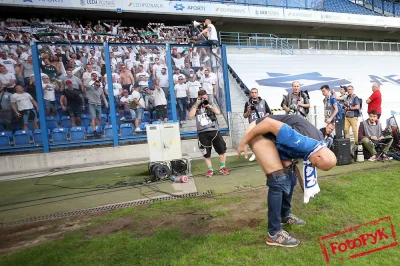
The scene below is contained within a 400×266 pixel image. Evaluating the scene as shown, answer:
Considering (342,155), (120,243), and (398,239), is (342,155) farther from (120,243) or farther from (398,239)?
(120,243)

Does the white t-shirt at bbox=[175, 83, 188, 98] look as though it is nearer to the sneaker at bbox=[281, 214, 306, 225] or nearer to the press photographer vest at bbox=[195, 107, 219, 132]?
the press photographer vest at bbox=[195, 107, 219, 132]

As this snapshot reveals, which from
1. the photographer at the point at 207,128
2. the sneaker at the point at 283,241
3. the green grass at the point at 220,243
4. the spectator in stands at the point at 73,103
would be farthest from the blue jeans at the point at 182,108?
the sneaker at the point at 283,241

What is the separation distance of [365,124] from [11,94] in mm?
9345

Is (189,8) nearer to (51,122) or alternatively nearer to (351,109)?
(51,122)

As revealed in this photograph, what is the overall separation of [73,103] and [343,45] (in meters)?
24.9

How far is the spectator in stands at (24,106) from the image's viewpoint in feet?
28.0

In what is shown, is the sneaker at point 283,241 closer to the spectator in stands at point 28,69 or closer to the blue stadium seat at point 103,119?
the blue stadium seat at point 103,119

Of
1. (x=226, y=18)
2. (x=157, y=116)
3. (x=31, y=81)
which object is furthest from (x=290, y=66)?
(x=31, y=81)

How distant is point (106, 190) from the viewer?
5.62m

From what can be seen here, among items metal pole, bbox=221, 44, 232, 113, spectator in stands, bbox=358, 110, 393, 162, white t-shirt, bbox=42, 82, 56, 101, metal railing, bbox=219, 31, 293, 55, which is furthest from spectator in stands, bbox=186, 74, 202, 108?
metal railing, bbox=219, 31, 293, 55

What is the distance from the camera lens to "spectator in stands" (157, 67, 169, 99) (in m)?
9.58

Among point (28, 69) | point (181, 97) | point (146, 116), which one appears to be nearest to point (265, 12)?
point (181, 97)

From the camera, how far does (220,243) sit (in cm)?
293

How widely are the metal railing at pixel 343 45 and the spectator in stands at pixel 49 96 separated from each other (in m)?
20.7
